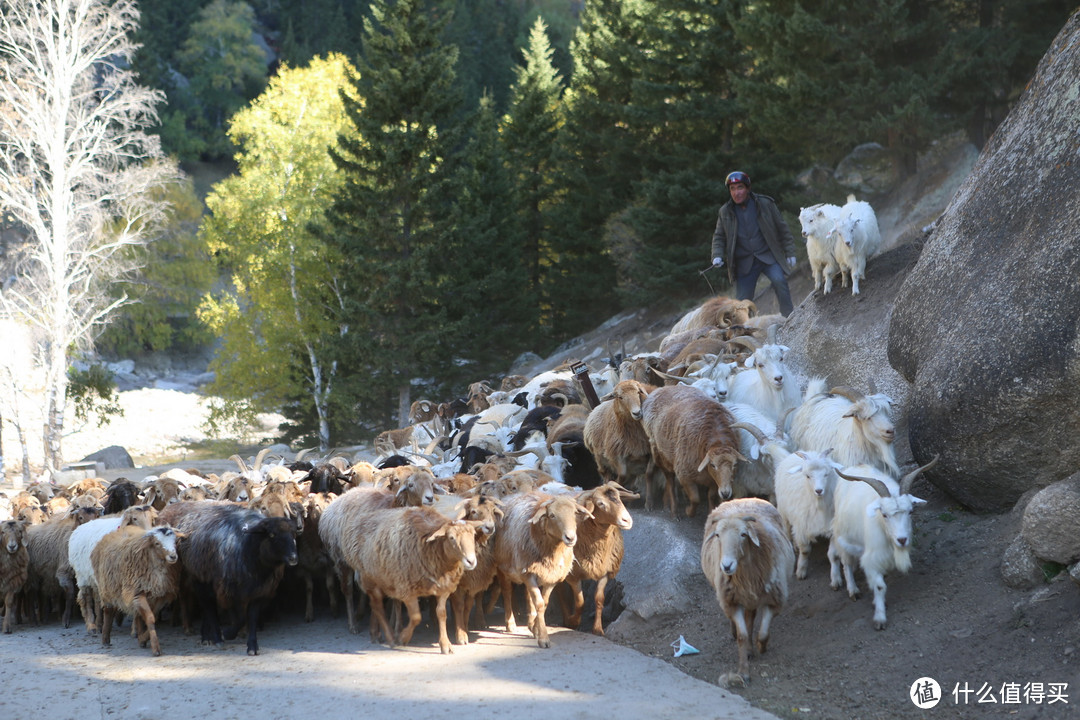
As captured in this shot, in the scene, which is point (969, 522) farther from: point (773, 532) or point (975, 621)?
point (773, 532)

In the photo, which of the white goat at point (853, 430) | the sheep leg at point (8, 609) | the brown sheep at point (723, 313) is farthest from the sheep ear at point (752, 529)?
the sheep leg at point (8, 609)

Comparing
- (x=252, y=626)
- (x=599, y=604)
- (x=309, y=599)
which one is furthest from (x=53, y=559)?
(x=599, y=604)

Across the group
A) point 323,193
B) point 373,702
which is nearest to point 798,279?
point 323,193

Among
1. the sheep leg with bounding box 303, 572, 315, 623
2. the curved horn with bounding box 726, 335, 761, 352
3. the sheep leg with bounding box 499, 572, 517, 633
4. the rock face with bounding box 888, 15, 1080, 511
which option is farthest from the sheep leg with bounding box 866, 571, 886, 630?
the sheep leg with bounding box 303, 572, 315, 623

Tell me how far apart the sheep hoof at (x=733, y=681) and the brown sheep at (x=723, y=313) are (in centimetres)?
747

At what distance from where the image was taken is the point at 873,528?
6.69 meters

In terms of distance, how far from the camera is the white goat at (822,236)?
34.7 feet

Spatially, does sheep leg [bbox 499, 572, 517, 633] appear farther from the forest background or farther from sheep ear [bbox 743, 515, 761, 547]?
the forest background

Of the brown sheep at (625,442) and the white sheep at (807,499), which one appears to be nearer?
the white sheep at (807,499)

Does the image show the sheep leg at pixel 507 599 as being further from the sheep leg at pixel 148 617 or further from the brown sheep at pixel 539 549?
the sheep leg at pixel 148 617

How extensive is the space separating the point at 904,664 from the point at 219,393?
23053 millimetres

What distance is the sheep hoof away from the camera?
6.31 m

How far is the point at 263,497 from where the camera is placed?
9.08 m

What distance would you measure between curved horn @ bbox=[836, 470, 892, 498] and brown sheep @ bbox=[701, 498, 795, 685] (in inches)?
26.8
